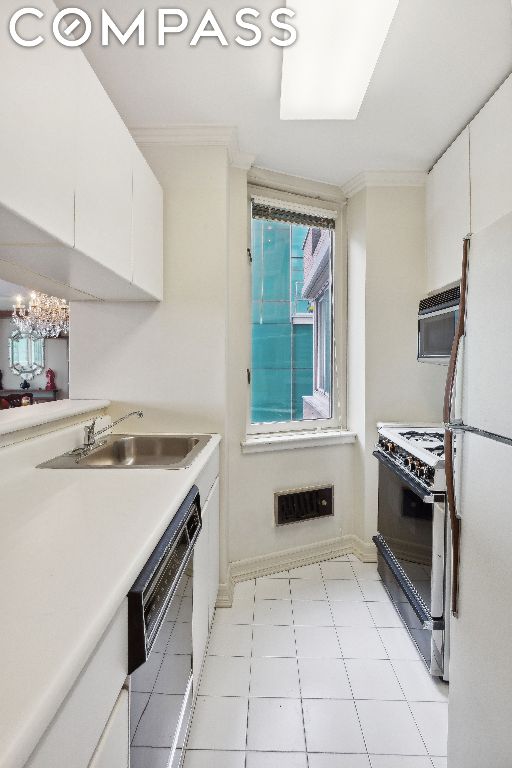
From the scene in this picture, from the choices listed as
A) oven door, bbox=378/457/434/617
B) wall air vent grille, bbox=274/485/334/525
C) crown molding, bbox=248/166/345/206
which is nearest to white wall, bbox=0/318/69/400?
wall air vent grille, bbox=274/485/334/525

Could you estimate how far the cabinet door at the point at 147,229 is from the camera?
192 cm

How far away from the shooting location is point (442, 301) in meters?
2.21

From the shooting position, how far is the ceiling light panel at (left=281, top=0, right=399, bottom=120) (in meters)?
1.47

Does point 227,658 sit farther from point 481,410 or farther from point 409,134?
point 409,134

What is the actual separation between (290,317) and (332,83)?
1.51 meters

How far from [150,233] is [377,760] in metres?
2.27

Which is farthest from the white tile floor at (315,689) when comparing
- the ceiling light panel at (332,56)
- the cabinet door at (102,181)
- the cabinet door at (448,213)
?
the ceiling light panel at (332,56)

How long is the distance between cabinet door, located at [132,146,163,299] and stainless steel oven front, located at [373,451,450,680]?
1553mm

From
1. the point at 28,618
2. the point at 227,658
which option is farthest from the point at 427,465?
the point at 28,618

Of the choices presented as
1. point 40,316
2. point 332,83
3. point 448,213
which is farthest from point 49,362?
point 448,213

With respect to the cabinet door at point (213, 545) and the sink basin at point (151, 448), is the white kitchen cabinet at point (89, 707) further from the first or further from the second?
the sink basin at point (151, 448)

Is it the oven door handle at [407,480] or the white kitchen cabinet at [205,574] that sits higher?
the oven door handle at [407,480]

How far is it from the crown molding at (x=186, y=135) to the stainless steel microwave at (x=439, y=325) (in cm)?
140

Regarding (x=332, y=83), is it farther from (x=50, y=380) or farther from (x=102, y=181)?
(x=50, y=380)
